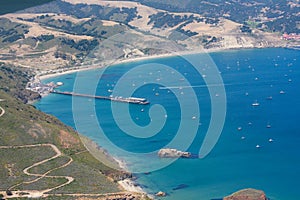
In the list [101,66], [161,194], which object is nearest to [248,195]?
[161,194]

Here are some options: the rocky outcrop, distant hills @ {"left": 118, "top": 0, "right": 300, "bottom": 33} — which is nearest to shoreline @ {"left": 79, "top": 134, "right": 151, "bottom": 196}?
the rocky outcrop

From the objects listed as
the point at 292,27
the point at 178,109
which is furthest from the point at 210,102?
the point at 292,27

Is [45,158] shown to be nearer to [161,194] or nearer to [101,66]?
A: [161,194]

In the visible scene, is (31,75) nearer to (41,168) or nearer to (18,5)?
(41,168)

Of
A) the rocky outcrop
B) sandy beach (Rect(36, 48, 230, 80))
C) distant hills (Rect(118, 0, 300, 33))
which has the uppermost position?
distant hills (Rect(118, 0, 300, 33))

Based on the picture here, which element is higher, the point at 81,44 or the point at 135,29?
the point at 135,29

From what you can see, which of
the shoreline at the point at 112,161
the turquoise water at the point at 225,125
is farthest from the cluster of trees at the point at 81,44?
the shoreline at the point at 112,161

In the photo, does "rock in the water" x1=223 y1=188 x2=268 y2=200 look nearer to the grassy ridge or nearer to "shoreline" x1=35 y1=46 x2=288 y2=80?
the grassy ridge
